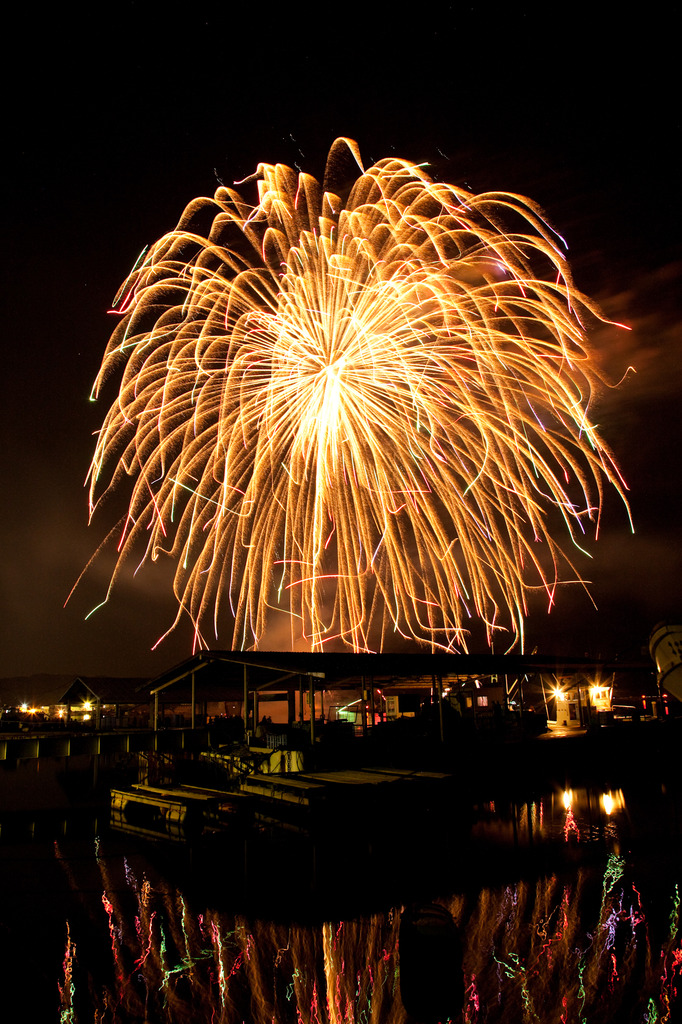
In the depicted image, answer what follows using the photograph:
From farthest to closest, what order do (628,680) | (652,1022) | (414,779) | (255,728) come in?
1. (628,680)
2. (255,728)
3. (414,779)
4. (652,1022)

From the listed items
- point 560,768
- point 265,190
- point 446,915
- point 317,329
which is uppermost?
point 265,190

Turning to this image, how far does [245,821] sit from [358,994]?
11.0 meters

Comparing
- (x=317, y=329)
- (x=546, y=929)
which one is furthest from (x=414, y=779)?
(x=317, y=329)

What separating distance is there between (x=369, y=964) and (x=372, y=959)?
0.55 feet

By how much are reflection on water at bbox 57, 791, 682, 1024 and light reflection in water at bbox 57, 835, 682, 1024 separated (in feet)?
0.07

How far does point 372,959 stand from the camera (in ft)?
29.4

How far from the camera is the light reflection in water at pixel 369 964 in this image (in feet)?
25.2

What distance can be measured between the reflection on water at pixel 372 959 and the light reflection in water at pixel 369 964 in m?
0.02

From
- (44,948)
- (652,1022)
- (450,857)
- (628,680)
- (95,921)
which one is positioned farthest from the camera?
(628,680)

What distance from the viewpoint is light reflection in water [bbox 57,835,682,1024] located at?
7.68 metres

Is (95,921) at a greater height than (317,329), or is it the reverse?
(317,329)

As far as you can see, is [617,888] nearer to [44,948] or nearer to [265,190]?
[44,948]

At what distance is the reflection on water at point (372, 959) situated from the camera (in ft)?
25.3

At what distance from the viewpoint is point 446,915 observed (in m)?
8.20
